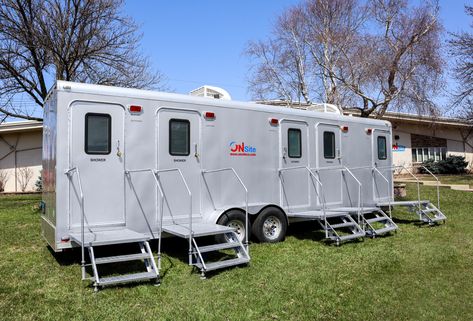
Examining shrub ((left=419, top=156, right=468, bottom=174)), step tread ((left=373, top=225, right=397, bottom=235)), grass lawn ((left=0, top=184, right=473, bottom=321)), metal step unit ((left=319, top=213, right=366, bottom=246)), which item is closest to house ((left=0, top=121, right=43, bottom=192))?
grass lawn ((left=0, top=184, right=473, bottom=321))

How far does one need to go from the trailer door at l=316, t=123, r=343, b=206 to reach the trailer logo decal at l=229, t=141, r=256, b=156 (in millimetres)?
1820

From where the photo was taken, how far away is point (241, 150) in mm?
8156

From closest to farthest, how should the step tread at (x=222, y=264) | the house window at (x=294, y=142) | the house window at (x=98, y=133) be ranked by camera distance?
the step tread at (x=222, y=264) < the house window at (x=98, y=133) < the house window at (x=294, y=142)

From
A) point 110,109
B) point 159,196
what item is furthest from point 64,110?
point 159,196

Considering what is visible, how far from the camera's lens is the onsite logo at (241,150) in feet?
26.3

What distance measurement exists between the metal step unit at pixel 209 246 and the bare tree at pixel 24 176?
55.7 feet

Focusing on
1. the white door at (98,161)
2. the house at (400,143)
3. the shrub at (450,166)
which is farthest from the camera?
the shrub at (450,166)

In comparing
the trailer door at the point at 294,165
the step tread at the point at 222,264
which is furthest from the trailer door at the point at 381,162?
the step tread at the point at 222,264

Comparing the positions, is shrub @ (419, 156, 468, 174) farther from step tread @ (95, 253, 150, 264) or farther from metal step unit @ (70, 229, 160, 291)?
step tread @ (95, 253, 150, 264)

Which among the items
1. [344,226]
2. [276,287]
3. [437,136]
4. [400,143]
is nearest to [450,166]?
[437,136]

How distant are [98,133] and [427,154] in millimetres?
26955

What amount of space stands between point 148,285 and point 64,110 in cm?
276

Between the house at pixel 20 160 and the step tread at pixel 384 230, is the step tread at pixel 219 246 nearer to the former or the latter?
the step tread at pixel 384 230

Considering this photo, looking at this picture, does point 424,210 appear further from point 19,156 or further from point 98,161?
point 19,156
